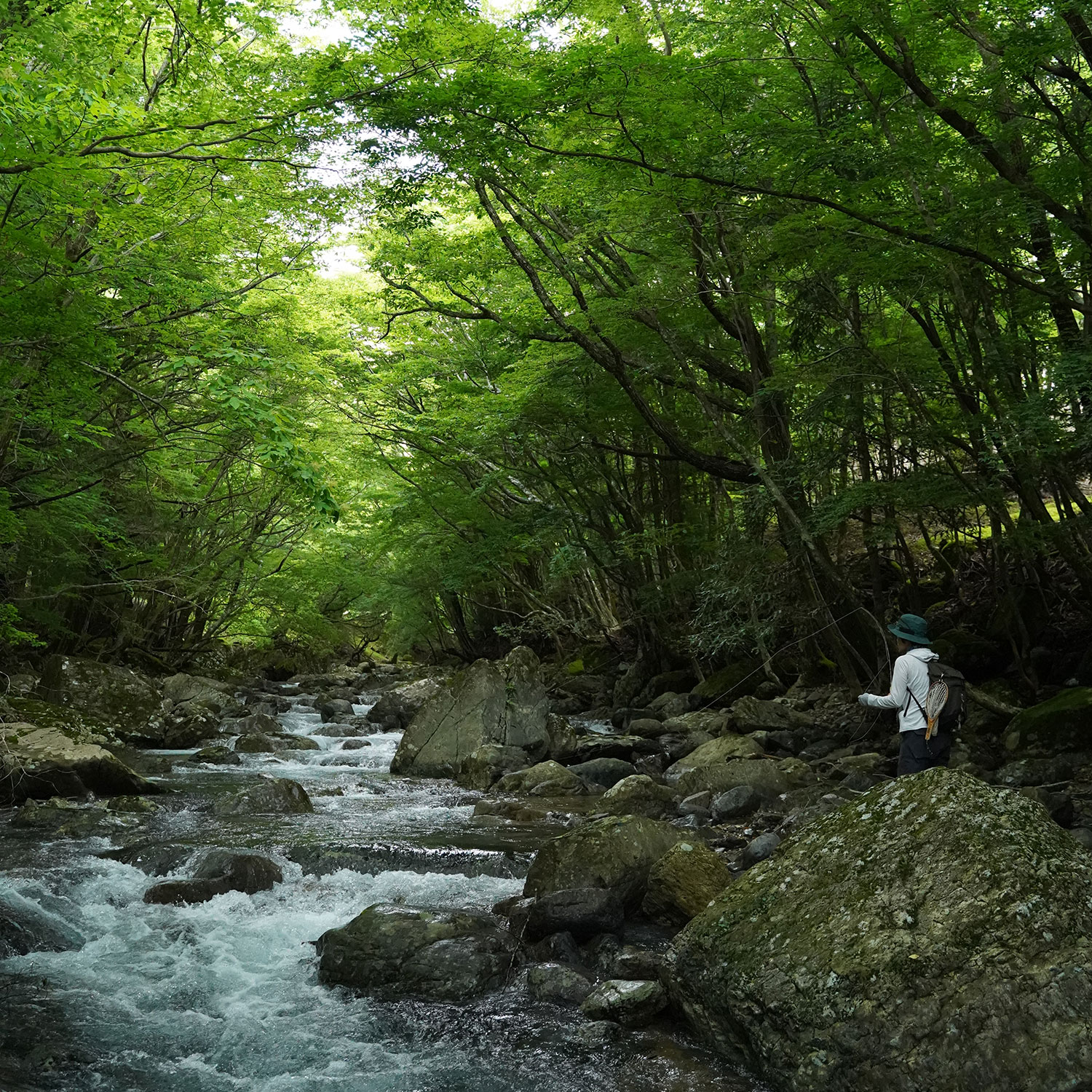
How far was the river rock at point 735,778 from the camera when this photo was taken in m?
9.77

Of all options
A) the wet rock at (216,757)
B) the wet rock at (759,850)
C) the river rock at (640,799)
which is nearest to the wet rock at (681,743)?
the river rock at (640,799)

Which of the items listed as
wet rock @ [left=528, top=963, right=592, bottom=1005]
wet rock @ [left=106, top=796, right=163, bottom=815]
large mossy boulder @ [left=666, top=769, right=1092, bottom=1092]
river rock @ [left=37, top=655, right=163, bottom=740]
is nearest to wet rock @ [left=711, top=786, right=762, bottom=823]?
wet rock @ [left=528, top=963, right=592, bottom=1005]

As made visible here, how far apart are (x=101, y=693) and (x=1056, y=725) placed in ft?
48.7

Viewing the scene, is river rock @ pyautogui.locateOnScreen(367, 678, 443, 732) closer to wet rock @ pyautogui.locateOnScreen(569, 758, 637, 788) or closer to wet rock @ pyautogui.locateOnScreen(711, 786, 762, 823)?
wet rock @ pyautogui.locateOnScreen(569, 758, 637, 788)

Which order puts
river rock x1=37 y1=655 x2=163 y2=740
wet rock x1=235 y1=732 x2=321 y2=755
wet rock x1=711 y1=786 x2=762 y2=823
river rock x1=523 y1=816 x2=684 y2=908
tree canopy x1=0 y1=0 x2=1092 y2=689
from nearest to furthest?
river rock x1=523 y1=816 x2=684 y2=908
tree canopy x1=0 y1=0 x2=1092 y2=689
wet rock x1=711 y1=786 x2=762 y2=823
river rock x1=37 y1=655 x2=163 y2=740
wet rock x1=235 y1=732 x2=321 y2=755

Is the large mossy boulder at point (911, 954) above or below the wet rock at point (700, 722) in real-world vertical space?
above

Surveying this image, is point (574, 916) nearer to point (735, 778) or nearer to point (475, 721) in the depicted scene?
point (735, 778)

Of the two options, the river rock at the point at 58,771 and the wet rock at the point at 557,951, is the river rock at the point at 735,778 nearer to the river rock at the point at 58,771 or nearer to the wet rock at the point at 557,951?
the wet rock at the point at 557,951

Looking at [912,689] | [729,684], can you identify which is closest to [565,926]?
[912,689]

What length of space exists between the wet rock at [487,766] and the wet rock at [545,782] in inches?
11.2

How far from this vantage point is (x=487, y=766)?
12227 millimetres

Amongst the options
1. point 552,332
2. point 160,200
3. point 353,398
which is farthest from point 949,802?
point 353,398

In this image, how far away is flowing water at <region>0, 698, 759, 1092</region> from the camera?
436 cm

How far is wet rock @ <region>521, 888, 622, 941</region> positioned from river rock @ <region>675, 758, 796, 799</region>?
403 centimetres
